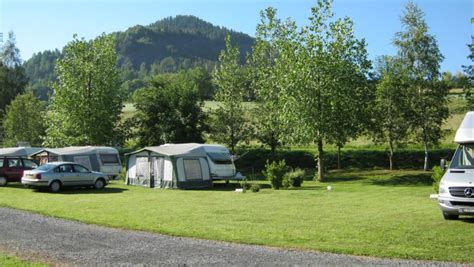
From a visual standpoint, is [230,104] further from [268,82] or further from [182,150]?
[182,150]

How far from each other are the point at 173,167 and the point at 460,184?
652 inches

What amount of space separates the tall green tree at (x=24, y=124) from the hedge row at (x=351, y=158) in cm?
2201

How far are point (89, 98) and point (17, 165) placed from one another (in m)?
13.9

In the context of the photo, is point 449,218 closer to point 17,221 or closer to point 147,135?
point 17,221

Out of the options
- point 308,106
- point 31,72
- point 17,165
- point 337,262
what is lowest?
point 337,262

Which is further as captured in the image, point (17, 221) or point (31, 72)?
point (31, 72)

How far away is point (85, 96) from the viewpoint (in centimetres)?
4056

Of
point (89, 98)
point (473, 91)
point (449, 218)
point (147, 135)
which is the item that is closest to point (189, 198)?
point (449, 218)

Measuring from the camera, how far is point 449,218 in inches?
488

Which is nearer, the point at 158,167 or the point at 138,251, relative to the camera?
the point at 138,251

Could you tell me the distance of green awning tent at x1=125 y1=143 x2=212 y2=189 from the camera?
26.0 meters

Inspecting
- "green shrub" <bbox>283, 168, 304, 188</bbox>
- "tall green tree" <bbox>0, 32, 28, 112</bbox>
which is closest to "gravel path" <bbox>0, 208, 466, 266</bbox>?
"green shrub" <bbox>283, 168, 304, 188</bbox>

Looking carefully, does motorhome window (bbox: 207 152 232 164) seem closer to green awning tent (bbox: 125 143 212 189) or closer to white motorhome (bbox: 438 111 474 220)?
green awning tent (bbox: 125 143 212 189)

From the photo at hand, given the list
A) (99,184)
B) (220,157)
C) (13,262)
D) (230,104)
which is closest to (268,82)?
(230,104)
